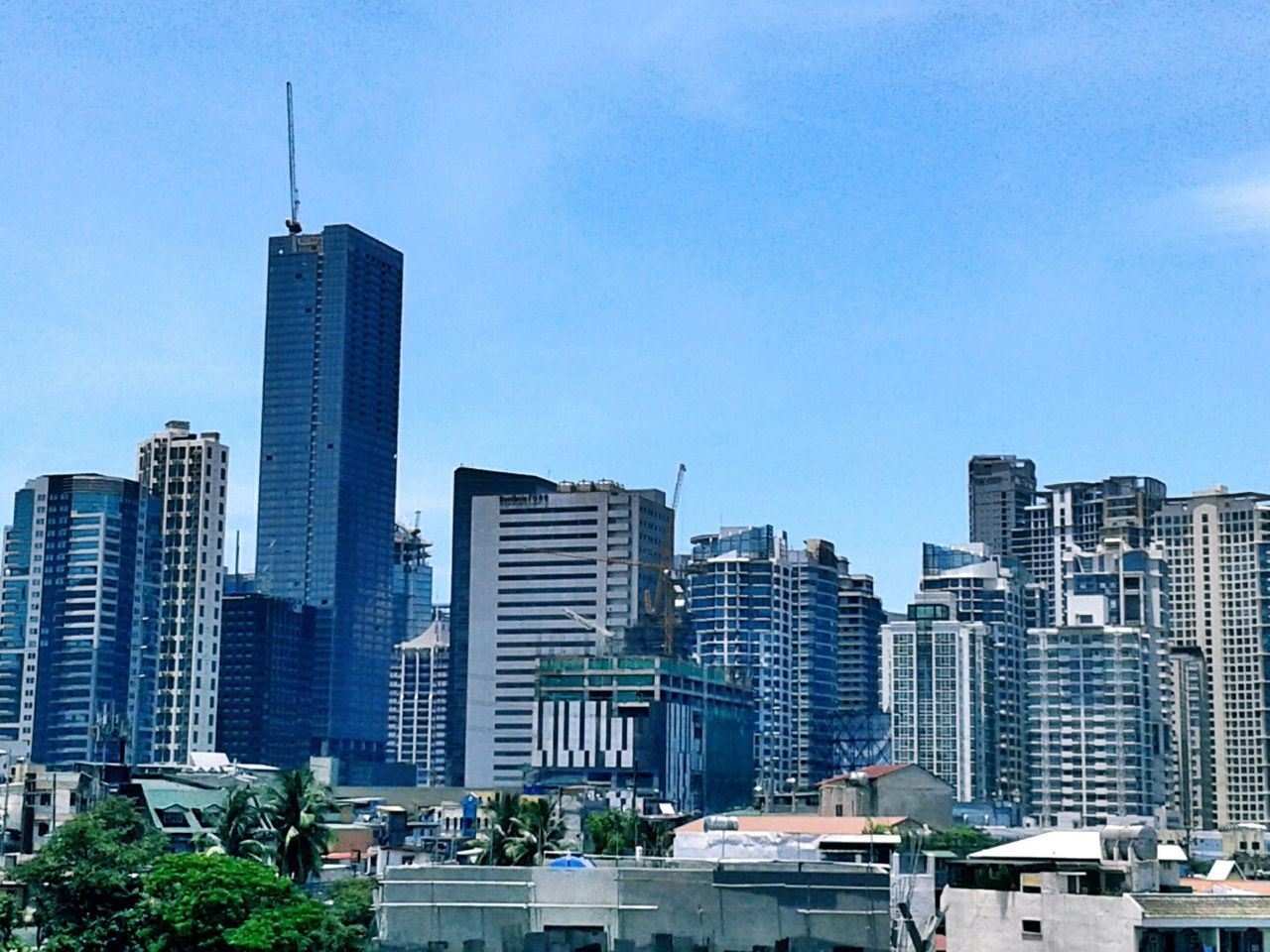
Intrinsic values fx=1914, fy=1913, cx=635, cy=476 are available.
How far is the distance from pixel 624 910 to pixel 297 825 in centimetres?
4344

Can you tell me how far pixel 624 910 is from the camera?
5716 cm

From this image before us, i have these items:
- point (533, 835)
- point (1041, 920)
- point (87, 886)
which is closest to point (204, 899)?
point (87, 886)

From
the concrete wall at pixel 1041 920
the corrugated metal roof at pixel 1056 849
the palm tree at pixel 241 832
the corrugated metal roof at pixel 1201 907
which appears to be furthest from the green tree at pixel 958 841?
the corrugated metal roof at pixel 1201 907

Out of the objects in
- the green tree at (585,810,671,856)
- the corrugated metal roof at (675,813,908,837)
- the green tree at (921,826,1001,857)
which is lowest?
the green tree at (921,826,1001,857)

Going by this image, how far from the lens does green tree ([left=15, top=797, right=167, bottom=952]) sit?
80.9 m

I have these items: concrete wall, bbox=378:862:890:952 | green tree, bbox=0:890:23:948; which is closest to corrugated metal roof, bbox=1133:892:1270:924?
concrete wall, bbox=378:862:890:952

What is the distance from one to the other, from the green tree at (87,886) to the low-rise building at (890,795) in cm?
7994

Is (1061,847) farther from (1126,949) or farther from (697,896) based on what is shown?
(697,896)

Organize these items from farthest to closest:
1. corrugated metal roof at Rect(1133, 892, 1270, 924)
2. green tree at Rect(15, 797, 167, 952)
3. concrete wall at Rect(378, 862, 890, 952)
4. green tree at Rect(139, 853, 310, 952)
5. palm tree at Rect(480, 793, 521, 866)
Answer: palm tree at Rect(480, 793, 521, 866)
green tree at Rect(15, 797, 167, 952)
green tree at Rect(139, 853, 310, 952)
corrugated metal roof at Rect(1133, 892, 1270, 924)
concrete wall at Rect(378, 862, 890, 952)

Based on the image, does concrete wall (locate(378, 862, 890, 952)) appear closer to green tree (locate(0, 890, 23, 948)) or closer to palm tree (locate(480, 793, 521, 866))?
green tree (locate(0, 890, 23, 948))

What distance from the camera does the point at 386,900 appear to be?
186 feet

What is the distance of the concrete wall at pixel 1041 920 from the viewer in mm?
67000

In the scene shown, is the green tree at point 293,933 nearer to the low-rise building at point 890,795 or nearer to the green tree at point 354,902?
the green tree at point 354,902

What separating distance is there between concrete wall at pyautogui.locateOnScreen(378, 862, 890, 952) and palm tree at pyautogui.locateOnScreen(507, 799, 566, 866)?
4091 cm
